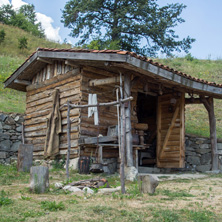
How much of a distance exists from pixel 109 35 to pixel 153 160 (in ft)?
43.0

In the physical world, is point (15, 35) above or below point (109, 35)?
above

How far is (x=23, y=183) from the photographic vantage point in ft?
24.0

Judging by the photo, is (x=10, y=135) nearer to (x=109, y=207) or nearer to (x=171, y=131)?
(x=171, y=131)

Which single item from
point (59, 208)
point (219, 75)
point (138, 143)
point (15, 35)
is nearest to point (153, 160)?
point (138, 143)

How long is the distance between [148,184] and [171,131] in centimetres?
590

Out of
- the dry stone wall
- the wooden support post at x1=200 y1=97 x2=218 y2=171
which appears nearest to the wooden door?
the wooden support post at x1=200 y1=97 x2=218 y2=171

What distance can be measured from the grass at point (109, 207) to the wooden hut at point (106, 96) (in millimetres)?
3195

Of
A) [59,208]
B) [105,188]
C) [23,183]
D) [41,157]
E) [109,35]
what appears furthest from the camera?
[109,35]

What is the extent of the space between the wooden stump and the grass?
248 cm

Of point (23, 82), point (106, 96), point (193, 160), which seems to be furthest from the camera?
point (23, 82)

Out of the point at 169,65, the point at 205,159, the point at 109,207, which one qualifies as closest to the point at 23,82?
the point at 205,159

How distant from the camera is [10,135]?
13.1m

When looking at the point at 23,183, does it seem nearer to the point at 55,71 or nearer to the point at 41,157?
the point at 41,157

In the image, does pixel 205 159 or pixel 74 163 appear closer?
pixel 74 163
